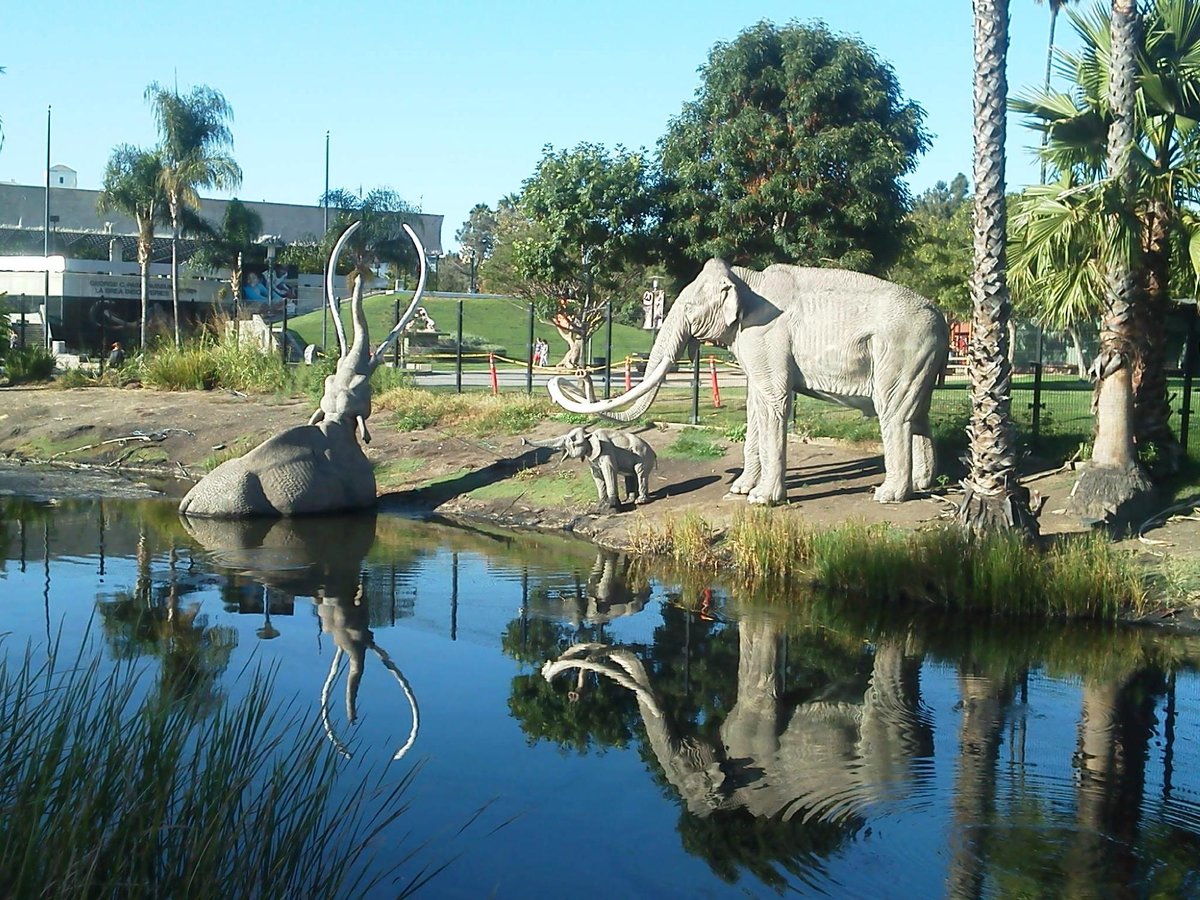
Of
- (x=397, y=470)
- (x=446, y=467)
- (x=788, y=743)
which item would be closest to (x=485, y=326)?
(x=397, y=470)

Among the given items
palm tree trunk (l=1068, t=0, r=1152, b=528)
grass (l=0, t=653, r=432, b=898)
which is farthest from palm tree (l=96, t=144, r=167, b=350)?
grass (l=0, t=653, r=432, b=898)

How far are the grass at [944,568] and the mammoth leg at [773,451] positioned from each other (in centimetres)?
133

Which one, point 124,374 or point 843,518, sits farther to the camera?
point 124,374

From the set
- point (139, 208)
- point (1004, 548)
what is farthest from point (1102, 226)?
point (139, 208)

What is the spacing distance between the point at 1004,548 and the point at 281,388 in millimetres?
17613

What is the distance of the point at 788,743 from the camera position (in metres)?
9.02

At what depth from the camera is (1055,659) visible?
1141cm

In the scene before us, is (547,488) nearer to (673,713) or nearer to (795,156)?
(795,156)

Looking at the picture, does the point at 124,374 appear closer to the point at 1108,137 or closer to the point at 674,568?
the point at 674,568

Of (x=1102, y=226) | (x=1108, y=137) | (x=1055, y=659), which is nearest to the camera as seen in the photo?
(x=1055, y=659)

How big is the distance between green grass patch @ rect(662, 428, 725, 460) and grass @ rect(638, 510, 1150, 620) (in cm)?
412

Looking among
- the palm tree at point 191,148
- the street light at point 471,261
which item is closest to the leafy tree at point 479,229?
the street light at point 471,261

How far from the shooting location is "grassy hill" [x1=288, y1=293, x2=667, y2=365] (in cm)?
5781

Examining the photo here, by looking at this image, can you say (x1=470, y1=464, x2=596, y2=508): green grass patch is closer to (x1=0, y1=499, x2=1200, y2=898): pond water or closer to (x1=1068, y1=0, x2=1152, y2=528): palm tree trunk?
(x1=0, y1=499, x2=1200, y2=898): pond water
